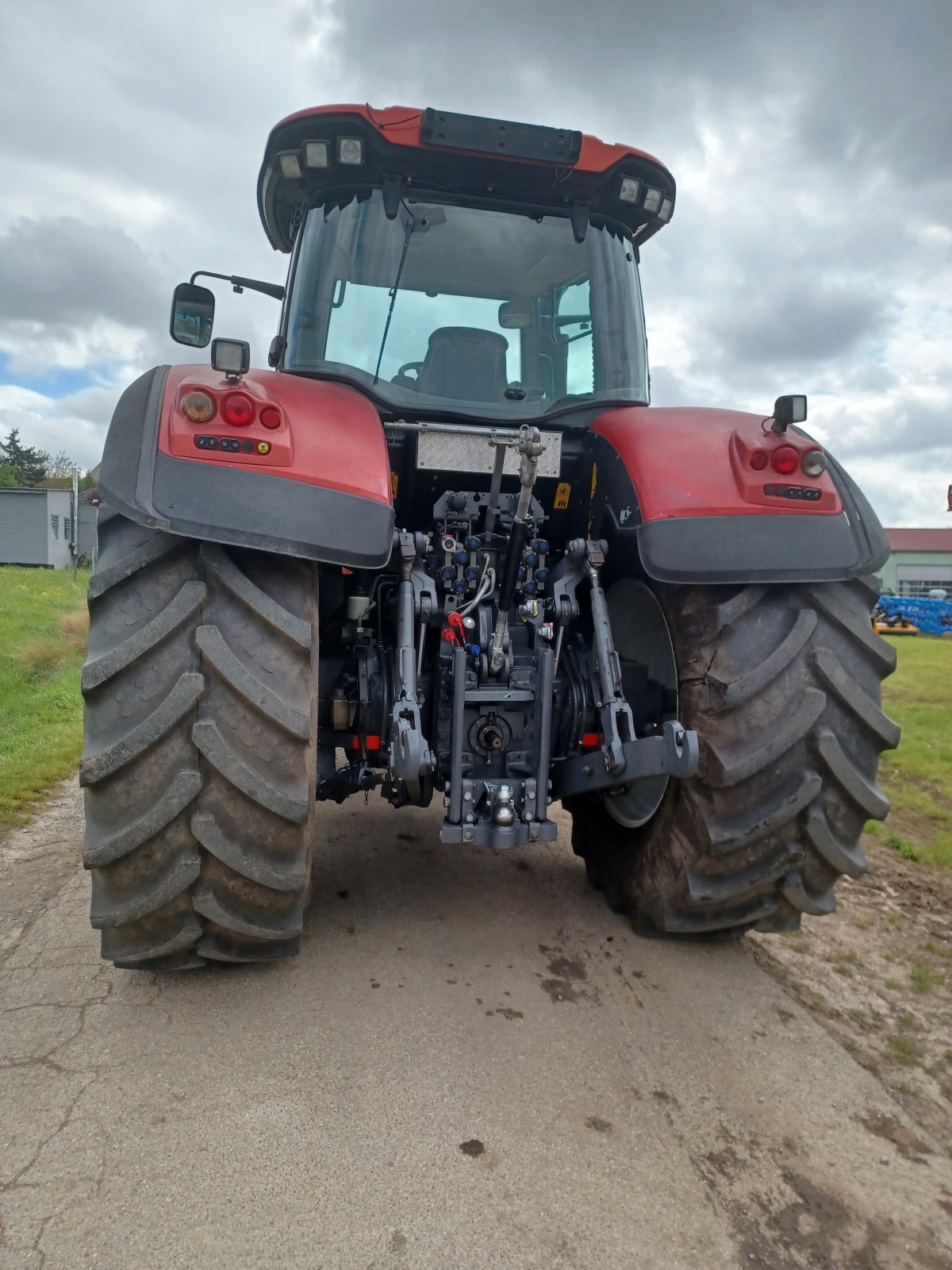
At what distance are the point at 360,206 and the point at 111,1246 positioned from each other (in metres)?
3.08

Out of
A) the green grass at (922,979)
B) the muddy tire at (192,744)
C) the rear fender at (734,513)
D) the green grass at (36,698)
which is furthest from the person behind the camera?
the green grass at (36,698)

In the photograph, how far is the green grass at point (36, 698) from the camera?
16.4 ft

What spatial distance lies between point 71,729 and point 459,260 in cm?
489

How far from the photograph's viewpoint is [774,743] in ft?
8.08

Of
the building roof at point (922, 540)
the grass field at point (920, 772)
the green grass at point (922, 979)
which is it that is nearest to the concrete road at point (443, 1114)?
the green grass at point (922, 979)

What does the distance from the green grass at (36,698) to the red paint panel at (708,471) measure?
3521mm

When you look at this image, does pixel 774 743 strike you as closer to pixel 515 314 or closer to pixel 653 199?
pixel 515 314

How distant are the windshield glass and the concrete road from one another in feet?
6.36

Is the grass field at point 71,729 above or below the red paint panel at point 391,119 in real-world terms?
below

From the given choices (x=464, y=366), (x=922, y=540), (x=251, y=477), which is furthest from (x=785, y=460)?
(x=922, y=540)

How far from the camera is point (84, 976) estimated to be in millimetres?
2588

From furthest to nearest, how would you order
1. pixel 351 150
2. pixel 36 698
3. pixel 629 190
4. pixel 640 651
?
pixel 36 698
pixel 629 190
pixel 640 651
pixel 351 150

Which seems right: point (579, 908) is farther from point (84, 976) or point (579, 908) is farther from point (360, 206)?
point (360, 206)

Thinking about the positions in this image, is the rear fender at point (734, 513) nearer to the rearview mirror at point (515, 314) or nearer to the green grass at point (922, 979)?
the rearview mirror at point (515, 314)
